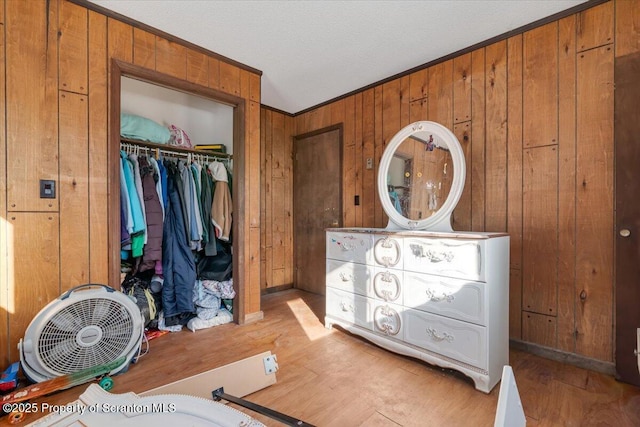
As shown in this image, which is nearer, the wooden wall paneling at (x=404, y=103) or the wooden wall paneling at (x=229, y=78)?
the wooden wall paneling at (x=229, y=78)

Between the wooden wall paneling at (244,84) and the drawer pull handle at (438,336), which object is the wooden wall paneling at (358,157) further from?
the drawer pull handle at (438,336)

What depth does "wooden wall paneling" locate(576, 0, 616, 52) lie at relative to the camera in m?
1.69

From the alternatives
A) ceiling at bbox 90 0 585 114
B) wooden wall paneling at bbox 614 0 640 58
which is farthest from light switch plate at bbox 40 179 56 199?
wooden wall paneling at bbox 614 0 640 58

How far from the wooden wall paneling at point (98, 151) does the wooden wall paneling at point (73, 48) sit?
0.03m

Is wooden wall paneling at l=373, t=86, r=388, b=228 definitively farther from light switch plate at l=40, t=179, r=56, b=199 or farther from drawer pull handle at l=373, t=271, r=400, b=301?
light switch plate at l=40, t=179, r=56, b=199

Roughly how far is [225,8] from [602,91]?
2.34m

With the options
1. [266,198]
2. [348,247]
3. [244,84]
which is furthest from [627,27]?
[266,198]

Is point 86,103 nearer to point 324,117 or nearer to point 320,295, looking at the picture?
point 324,117

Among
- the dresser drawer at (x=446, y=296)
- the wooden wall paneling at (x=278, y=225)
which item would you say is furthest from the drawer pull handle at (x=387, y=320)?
the wooden wall paneling at (x=278, y=225)

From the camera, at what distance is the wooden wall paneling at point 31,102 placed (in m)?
1.58

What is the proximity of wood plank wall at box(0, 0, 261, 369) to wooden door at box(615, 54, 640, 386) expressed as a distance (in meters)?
2.97

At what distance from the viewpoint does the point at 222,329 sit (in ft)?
7.79

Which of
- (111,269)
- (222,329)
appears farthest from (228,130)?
(222,329)

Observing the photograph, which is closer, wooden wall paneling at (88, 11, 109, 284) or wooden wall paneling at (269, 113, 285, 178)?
wooden wall paneling at (88, 11, 109, 284)
